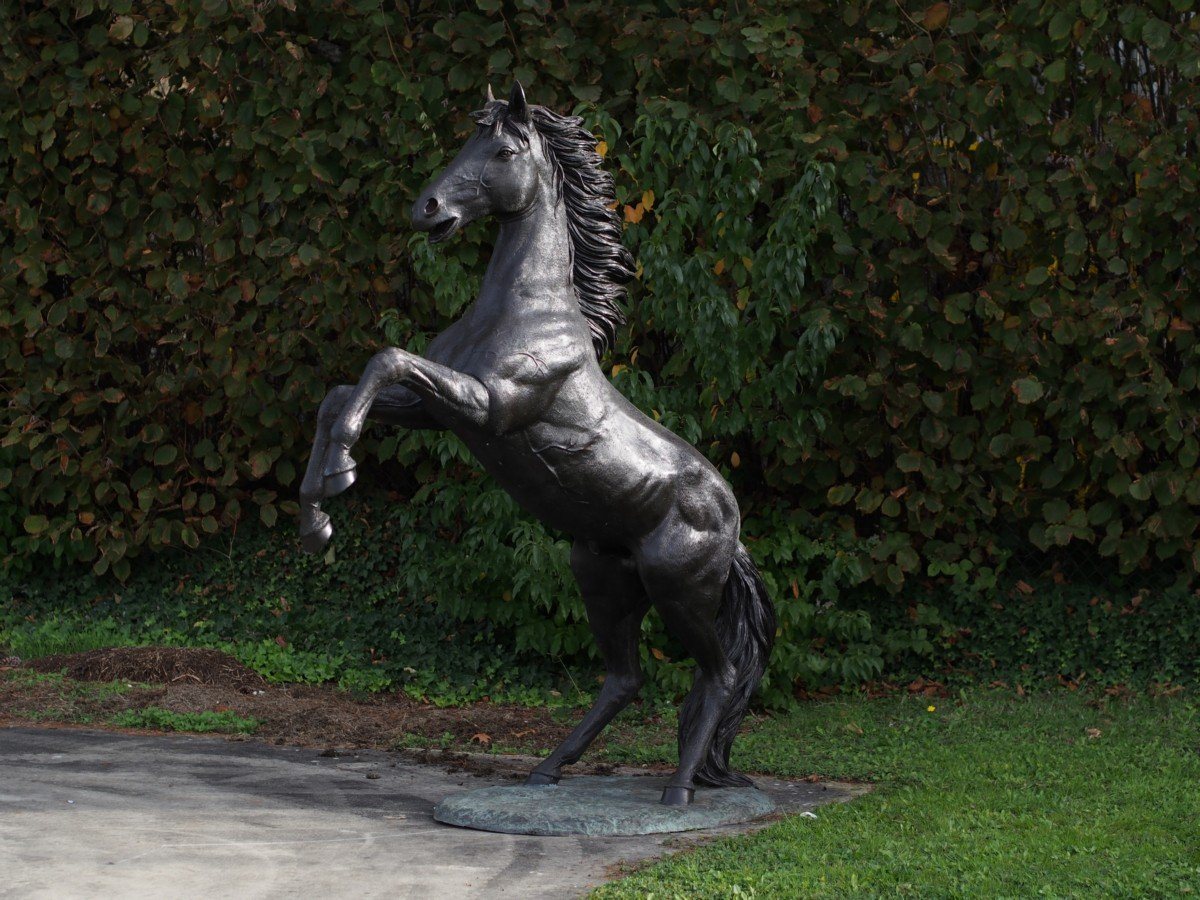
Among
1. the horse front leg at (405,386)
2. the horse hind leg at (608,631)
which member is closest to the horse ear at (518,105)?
the horse front leg at (405,386)

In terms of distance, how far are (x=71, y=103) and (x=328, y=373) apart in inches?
83.0

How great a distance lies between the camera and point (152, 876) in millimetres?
4234

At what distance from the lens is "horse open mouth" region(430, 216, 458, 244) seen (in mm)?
4883

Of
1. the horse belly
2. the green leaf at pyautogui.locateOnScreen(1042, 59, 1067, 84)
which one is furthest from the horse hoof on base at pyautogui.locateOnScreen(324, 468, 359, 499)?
the green leaf at pyautogui.locateOnScreen(1042, 59, 1067, 84)

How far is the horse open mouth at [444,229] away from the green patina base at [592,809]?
192 centimetres

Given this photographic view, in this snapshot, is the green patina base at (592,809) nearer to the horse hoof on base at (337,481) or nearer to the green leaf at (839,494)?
the horse hoof on base at (337,481)

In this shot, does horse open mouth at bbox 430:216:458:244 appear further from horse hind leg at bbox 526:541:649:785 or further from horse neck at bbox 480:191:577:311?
horse hind leg at bbox 526:541:649:785

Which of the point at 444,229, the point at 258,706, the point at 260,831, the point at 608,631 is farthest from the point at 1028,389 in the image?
the point at 260,831

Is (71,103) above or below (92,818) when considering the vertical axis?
above

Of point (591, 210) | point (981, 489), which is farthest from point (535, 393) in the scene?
point (981, 489)

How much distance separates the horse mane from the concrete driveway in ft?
5.79

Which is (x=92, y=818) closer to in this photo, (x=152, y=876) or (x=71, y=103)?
(x=152, y=876)

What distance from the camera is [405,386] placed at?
468 centimetres

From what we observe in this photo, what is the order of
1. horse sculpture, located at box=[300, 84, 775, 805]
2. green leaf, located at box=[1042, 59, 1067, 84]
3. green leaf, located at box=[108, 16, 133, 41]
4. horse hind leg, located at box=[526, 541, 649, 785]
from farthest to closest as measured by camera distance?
1. green leaf, located at box=[108, 16, 133, 41]
2. green leaf, located at box=[1042, 59, 1067, 84]
3. horse hind leg, located at box=[526, 541, 649, 785]
4. horse sculpture, located at box=[300, 84, 775, 805]
